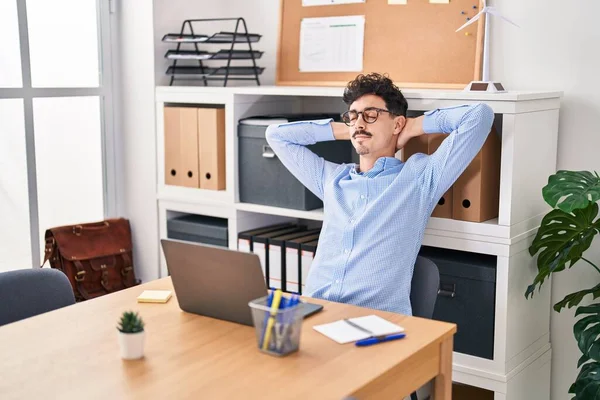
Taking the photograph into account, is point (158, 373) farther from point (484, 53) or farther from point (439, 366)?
point (484, 53)

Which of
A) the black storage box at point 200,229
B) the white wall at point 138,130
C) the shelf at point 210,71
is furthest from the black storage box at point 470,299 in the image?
the white wall at point 138,130

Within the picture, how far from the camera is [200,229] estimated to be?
11.5 feet

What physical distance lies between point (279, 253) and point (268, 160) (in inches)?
15.1

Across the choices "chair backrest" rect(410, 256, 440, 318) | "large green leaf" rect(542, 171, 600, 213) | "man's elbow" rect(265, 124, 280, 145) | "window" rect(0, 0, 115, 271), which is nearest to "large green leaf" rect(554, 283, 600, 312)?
"large green leaf" rect(542, 171, 600, 213)

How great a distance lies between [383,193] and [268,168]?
30.3 inches

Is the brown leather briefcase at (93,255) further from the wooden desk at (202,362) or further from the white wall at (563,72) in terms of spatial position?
the white wall at (563,72)

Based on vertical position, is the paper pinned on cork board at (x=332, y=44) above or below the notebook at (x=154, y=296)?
above

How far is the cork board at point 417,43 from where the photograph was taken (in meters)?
3.08

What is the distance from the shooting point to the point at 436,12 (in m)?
3.13

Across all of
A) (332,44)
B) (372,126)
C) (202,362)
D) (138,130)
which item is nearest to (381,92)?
(372,126)

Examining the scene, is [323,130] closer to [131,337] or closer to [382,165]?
[382,165]

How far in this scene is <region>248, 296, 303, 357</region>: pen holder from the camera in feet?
5.82

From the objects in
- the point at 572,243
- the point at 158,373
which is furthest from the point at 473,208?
the point at 158,373

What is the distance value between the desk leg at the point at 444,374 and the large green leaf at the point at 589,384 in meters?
0.90
